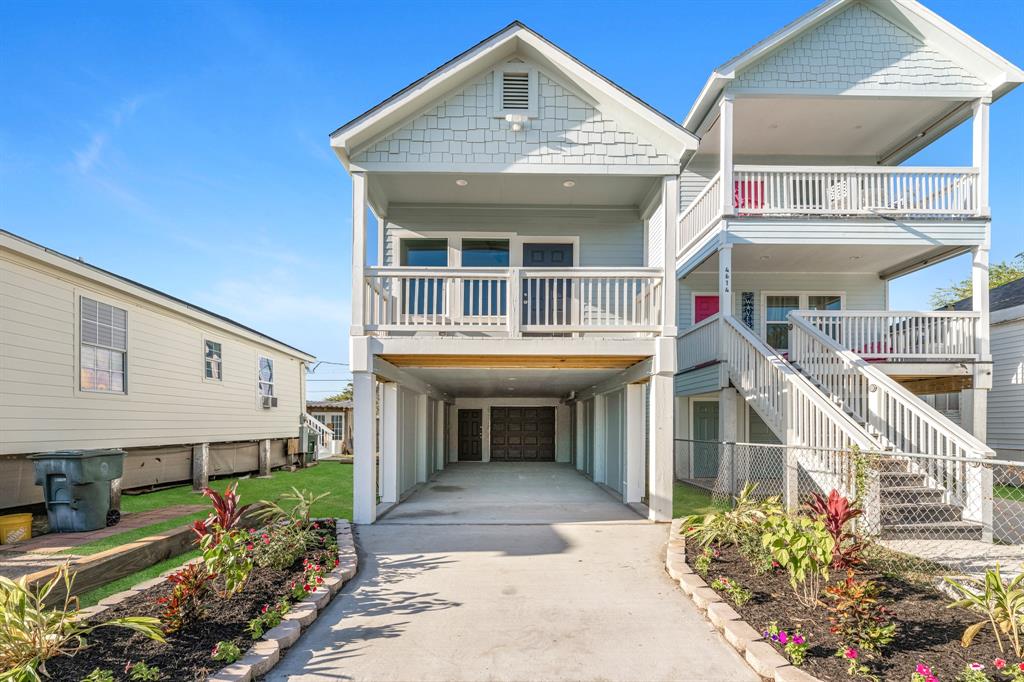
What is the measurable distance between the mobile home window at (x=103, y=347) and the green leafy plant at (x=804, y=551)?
971 centimetres

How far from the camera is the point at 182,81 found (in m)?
13.4

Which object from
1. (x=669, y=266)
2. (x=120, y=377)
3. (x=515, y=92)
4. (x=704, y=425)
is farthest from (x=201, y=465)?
(x=704, y=425)

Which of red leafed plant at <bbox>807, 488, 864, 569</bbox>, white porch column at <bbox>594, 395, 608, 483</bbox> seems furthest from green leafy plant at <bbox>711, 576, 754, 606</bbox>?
white porch column at <bbox>594, 395, 608, 483</bbox>

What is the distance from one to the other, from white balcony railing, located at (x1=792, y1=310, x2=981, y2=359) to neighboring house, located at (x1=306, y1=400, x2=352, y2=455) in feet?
56.1

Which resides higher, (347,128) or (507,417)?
(347,128)

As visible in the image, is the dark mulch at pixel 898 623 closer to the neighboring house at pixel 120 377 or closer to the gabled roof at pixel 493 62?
the gabled roof at pixel 493 62

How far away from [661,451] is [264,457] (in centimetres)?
1156

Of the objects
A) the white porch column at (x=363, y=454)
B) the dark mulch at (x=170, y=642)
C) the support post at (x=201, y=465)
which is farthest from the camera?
the support post at (x=201, y=465)

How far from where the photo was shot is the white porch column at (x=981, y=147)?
35.9 ft

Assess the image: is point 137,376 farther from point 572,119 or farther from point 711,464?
point 711,464

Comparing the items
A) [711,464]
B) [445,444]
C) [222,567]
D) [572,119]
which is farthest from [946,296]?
[222,567]

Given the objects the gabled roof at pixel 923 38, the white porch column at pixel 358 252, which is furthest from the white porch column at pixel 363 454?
the gabled roof at pixel 923 38

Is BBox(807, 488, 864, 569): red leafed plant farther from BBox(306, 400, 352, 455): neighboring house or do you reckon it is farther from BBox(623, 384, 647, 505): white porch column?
BBox(306, 400, 352, 455): neighboring house

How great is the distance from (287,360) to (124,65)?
8.54 m
